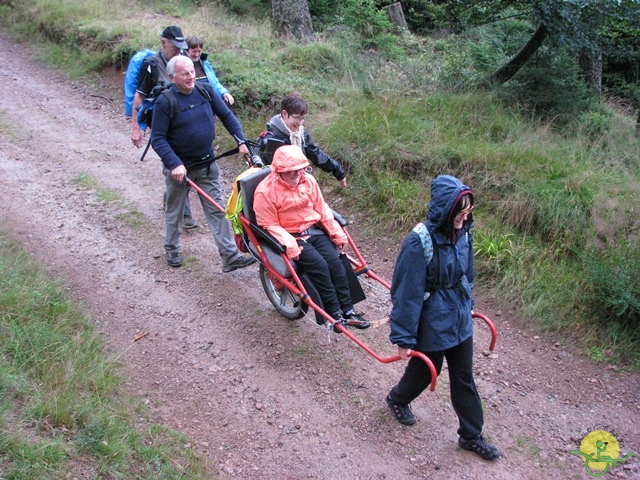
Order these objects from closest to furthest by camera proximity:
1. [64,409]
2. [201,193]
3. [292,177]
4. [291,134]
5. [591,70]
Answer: [64,409]
[292,177]
[291,134]
[201,193]
[591,70]

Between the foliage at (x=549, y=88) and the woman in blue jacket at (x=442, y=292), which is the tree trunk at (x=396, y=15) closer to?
the foliage at (x=549, y=88)

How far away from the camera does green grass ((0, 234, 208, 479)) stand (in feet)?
10.6

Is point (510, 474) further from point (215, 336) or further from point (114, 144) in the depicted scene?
point (114, 144)

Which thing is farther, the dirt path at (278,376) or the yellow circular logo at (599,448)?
the yellow circular logo at (599,448)

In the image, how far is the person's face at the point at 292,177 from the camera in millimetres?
4648

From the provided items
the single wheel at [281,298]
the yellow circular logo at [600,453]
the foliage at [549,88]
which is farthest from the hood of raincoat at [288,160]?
the foliage at [549,88]

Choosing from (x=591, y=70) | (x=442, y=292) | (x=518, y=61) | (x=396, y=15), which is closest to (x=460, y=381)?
(x=442, y=292)

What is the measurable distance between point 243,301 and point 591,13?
6.16m

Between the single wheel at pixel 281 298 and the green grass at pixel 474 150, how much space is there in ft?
6.51

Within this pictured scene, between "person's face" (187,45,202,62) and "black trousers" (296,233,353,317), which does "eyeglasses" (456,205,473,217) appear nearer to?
"black trousers" (296,233,353,317)

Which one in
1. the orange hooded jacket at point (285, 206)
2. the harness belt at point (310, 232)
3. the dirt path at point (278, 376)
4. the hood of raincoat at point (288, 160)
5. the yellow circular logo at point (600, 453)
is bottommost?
the dirt path at point (278, 376)

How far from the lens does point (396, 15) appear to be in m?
14.9

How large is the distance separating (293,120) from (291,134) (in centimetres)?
15

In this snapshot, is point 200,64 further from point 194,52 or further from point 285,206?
point 285,206
